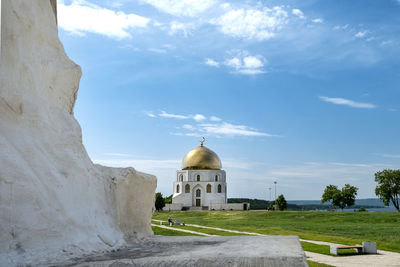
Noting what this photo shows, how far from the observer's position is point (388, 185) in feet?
178

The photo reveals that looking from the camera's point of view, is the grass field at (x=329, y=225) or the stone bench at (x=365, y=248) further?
the grass field at (x=329, y=225)

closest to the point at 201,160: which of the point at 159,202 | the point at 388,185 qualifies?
the point at 159,202

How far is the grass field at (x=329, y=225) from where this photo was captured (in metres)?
20.9

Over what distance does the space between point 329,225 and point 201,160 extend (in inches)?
1635

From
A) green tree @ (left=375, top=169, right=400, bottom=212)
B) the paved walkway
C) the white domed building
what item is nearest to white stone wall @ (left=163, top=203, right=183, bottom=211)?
the white domed building

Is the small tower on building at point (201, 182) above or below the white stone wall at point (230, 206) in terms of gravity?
above

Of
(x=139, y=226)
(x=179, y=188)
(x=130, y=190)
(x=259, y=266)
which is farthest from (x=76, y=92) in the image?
(x=179, y=188)

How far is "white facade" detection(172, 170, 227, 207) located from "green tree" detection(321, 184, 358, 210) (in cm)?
1812

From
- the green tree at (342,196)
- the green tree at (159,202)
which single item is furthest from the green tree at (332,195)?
the green tree at (159,202)

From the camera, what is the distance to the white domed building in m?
69.6

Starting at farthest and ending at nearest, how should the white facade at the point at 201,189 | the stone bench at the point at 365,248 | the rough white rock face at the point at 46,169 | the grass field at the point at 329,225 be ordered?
the white facade at the point at 201,189 < the grass field at the point at 329,225 < the stone bench at the point at 365,248 < the rough white rock face at the point at 46,169

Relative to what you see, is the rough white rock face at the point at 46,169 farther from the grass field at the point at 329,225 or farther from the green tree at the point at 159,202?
the green tree at the point at 159,202

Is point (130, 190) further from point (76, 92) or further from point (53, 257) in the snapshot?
point (53, 257)

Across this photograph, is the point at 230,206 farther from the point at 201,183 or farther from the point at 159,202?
the point at 159,202
